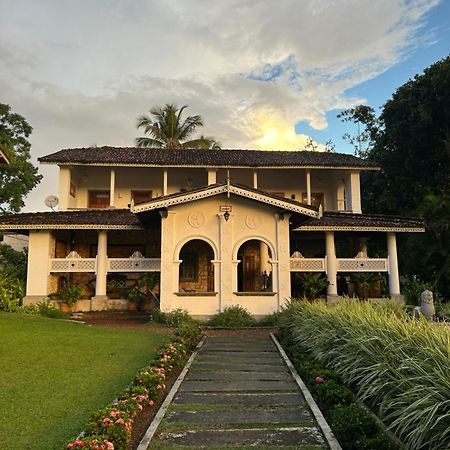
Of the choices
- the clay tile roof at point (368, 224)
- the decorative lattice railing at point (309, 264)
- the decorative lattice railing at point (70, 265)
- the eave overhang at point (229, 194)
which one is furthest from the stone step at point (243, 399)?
the decorative lattice railing at point (70, 265)

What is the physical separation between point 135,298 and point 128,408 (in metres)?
13.2

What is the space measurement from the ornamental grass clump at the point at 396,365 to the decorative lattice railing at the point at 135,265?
954 centimetres

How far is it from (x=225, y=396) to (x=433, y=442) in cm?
332

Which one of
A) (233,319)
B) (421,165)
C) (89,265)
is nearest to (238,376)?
(233,319)

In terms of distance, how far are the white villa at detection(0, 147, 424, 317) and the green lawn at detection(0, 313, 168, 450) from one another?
14.2 feet

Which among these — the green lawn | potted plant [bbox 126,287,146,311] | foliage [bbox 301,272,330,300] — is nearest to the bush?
the green lawn

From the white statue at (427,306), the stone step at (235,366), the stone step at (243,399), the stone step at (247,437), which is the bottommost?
the stone step at (247,437)

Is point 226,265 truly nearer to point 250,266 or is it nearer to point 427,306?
point 250,266

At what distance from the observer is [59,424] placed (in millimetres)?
5332

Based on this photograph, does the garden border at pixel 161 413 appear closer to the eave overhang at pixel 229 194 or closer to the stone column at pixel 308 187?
the eave overhang at pixel 229 194

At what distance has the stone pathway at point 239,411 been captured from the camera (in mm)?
4918

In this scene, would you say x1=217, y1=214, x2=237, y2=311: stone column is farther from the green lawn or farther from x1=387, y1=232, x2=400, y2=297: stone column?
x1=387, y1=232, x2=400, y2=297: stone column

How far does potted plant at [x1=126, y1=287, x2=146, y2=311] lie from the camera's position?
1816 centimetres

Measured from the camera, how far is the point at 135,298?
18219 millimetres
